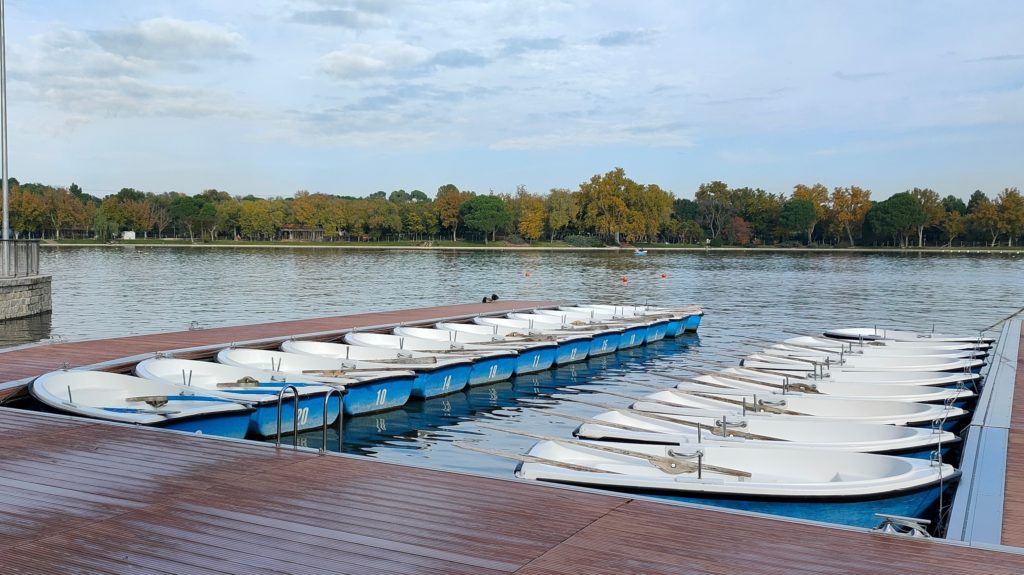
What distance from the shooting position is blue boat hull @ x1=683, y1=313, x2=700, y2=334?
90.5 ft

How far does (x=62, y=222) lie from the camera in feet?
425

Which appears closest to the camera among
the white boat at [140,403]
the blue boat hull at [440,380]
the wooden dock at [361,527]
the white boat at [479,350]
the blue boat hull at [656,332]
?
the wooden dock at [361,527]

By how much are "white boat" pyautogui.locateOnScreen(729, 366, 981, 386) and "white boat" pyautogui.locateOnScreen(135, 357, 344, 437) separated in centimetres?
713

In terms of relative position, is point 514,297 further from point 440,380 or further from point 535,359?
point 440,380

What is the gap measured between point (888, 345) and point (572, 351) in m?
6.94

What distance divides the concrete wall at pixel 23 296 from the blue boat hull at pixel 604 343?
1760 cm

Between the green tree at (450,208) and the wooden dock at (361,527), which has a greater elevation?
the green tree at (450,208)

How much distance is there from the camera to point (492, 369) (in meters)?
17.4

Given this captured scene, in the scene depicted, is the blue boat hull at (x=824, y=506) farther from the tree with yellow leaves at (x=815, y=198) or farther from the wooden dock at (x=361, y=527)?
the tree with yellow leaves at (x=815, y=198)

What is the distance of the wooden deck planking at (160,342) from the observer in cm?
1377

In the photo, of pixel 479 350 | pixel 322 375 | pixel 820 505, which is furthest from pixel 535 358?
pixel 820 505

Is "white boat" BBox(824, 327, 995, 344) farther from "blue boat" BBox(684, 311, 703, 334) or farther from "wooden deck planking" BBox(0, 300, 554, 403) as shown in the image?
"wooden deck planking" BBox(0, 300, 554, 403)

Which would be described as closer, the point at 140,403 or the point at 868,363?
the point at 140,403

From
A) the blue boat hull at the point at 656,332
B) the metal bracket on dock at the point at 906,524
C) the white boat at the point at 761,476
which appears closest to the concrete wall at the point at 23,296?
the blue boat hull at the point at 656,332
